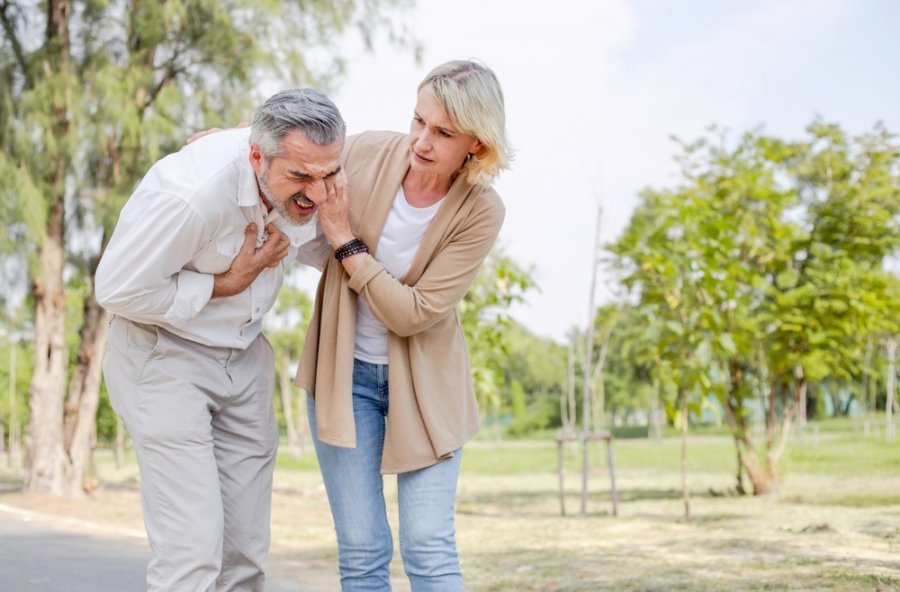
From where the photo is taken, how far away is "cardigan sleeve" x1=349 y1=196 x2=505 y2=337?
8.93 ft

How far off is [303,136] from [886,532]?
5.38m

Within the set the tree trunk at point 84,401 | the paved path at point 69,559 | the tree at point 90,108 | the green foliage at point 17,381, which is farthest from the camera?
the green foliage at point 17,381

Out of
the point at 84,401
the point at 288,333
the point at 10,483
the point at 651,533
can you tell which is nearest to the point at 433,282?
the point at 651,533

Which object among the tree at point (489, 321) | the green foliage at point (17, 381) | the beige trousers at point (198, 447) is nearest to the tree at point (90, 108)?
the tree at point (489, 321)

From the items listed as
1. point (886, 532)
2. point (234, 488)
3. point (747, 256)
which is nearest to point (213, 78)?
point (747, 256)

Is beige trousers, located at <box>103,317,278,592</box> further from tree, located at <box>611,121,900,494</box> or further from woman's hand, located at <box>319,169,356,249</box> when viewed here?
tree, located at <box>611,121,900,494</box>

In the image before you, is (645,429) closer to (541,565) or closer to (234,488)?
(541,565)

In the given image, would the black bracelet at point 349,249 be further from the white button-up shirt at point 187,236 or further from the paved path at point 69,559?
the paved path at point 69,559

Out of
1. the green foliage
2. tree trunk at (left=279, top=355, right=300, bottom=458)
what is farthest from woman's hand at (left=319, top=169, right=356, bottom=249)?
the green foliage

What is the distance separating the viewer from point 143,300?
2.69 m

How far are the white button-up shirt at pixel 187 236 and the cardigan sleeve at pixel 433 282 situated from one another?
0.26m

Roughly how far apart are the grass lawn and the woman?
2.36m

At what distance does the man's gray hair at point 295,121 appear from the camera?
8.44 ft

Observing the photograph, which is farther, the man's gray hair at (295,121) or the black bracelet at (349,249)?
the black bracelet at (349,249)
